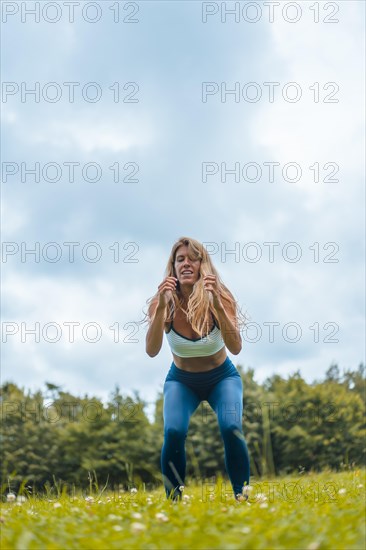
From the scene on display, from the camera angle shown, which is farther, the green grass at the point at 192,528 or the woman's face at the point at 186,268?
the woman's face at the point at 186,268

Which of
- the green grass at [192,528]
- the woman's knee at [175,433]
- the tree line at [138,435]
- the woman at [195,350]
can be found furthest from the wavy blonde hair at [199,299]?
the tree line at [138,435]

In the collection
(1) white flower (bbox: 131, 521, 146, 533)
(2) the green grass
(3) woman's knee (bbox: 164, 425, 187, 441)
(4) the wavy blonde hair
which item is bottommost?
(2) the green grass

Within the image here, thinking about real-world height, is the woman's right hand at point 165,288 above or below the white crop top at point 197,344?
above

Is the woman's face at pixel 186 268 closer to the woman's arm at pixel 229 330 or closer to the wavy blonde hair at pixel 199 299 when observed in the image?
the wavy blonde hair at pixel 199 299

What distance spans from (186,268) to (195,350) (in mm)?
805

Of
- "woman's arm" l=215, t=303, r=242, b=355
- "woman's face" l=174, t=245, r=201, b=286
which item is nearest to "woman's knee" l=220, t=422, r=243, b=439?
"woman's arm" l=215, t=303, r=242, b=355

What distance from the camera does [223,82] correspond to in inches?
446

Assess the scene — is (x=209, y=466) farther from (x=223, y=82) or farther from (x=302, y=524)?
(x=302, y=524)

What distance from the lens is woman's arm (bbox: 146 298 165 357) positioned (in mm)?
5668

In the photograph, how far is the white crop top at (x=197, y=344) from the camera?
5754 millimetres

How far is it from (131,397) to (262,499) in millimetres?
15756

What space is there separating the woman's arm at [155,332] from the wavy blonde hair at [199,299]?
0.12 m

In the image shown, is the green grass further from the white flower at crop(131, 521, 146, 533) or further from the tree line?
the tree line

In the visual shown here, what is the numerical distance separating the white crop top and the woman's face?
50 centimetres
